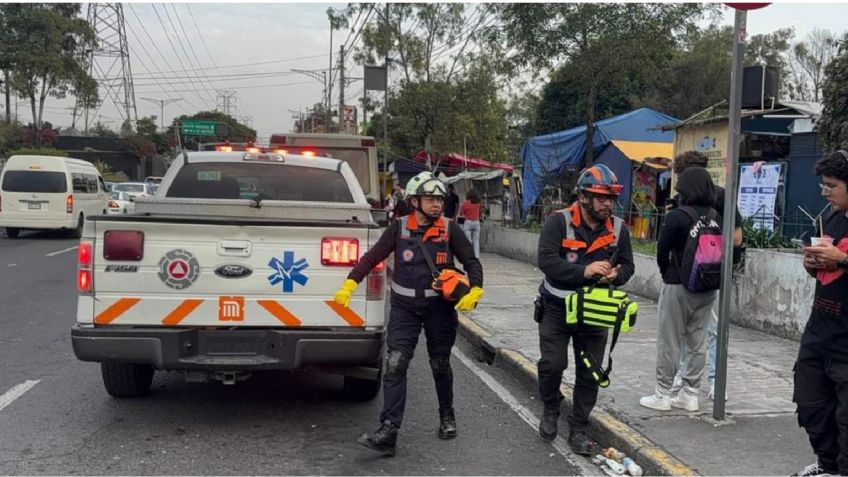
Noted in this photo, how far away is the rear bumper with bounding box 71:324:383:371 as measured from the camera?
4.46 metres

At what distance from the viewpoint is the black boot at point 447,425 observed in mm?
4824

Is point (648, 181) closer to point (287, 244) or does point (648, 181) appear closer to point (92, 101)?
A: point (287, 244)

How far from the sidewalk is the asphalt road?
63 centimetres

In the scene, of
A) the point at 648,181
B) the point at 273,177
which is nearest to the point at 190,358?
the point at 273,177

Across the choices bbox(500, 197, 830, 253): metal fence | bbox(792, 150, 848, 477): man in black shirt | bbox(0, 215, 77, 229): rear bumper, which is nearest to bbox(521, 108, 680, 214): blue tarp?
bbox(500, 197, 830, 253): metal fence

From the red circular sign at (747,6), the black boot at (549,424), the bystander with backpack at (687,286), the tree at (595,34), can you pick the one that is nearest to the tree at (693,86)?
the tree at (595,34)

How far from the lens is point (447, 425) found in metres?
4.85

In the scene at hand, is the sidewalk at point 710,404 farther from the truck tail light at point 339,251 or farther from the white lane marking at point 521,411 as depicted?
the truck tail light at point 339,251

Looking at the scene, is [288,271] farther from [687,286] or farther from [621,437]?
[687,286]

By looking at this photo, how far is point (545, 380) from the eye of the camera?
4.74 metres

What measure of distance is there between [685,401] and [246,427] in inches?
122

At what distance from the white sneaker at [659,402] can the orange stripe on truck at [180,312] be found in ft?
10.6

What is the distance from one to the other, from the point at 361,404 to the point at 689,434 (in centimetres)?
239

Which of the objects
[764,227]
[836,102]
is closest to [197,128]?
[764,227]
